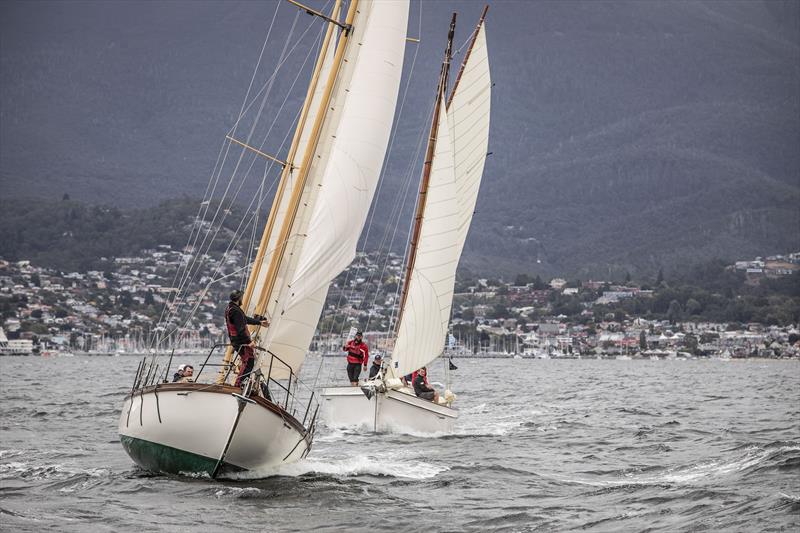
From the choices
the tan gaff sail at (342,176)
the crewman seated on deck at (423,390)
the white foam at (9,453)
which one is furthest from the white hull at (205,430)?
the crewman seated on deck at (423,390)

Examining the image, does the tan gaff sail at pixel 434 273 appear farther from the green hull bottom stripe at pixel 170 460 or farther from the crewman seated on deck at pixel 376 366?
the green hull bottom stripe at pixel 170 460

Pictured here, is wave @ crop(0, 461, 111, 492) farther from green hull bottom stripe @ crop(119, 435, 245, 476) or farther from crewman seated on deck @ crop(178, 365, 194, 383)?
crewman seated on deck @ crop(178, 365, 194, 383)

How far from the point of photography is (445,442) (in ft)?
80.2

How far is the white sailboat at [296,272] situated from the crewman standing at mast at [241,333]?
0.19 meters

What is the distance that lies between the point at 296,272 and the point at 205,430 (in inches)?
101

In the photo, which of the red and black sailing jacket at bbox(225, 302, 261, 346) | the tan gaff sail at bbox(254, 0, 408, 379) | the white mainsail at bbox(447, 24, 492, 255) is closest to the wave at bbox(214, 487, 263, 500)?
the red and black sailing jacket at bbox(225, 302, 261, 346)

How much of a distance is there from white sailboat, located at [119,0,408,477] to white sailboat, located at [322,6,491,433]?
6777 millimetres

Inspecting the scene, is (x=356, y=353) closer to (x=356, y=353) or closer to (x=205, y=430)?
(x=356, y=353)

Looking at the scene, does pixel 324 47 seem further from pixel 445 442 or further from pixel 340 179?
pixel 445 442

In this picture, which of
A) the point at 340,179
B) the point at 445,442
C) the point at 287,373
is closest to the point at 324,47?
the point at 340,179

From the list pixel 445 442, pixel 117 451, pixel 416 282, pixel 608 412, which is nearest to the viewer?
pixel 117 451

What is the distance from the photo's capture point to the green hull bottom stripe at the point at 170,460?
16.7 meters

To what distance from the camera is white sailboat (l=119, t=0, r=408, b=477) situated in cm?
1642

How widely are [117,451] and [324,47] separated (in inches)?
310
